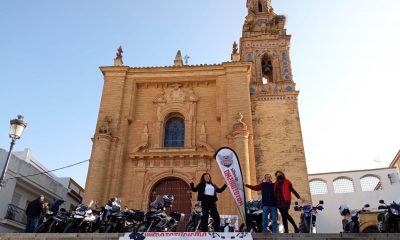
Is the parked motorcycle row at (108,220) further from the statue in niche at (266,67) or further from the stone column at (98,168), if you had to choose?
the statue in niche at (266,67)

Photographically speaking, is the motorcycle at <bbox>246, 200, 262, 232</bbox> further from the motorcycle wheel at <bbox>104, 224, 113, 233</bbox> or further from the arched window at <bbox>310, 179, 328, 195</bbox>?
the arched window at <bbox>310, 179, 328, 195</bbox>

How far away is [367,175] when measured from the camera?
28.7 meters

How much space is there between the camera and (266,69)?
974 inches

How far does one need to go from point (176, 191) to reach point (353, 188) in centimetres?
1657

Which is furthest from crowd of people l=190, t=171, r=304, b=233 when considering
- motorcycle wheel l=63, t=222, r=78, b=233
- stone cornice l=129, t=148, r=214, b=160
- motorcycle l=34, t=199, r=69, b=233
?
stone cornice l=129, t=148, r=214, b=160

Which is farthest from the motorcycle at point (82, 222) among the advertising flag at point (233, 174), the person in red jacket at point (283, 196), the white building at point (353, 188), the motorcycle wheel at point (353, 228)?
the white building at point (353, 188)

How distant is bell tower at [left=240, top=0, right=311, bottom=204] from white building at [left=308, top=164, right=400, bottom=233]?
7864 millimetres

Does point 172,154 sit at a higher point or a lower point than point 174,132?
lower

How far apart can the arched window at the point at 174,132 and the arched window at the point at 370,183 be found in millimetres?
16463

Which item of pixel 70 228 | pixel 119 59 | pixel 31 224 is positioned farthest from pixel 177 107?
pixel 70 228

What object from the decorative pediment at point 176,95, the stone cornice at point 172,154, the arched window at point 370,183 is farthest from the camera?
the arched window at point 370,183

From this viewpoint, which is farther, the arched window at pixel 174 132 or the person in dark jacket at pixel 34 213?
the arched window at pixel 174 132

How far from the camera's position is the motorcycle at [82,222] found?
32.8 feet

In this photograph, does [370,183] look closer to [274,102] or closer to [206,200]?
[274,102]
